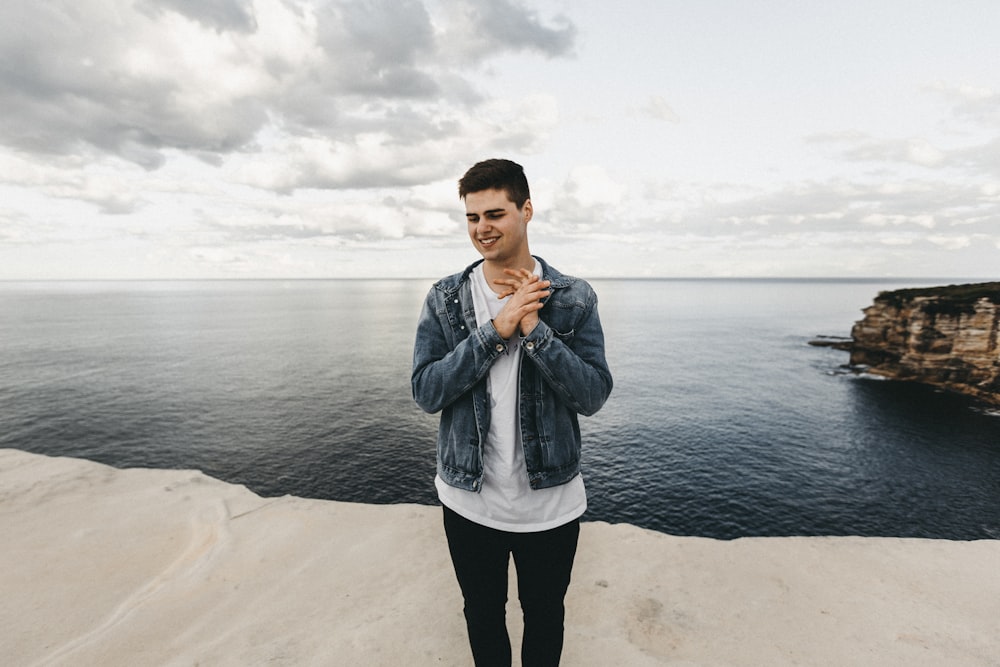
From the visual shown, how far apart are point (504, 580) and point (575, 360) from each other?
1.67 meters

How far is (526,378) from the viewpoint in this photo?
2.88m

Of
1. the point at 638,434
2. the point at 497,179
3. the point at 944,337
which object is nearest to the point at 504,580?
the point at 497,179

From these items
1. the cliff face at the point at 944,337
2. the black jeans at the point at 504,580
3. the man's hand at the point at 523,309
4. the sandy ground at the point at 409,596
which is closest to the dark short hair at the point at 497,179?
the man's hand at the point at 523,309

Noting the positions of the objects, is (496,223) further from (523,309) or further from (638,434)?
(638,434)

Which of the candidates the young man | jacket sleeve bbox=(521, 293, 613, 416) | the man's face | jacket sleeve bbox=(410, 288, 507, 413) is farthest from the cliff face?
jacket sleeve bbox=(410, 288, 507, 413)

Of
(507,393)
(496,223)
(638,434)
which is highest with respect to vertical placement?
(496,223)

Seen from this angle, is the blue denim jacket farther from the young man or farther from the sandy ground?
the sandy ground

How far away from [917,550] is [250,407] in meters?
47.0

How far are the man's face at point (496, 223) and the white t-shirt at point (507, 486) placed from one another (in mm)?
418

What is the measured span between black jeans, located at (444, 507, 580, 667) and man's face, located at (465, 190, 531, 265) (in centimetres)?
171

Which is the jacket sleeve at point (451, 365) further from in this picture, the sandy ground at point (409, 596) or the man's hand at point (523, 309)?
the sandy ground at point (409, 596)

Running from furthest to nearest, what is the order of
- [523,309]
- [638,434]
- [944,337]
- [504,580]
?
1. [944,337]
2. [638,434]
3. [504,580]
4. [523,309]

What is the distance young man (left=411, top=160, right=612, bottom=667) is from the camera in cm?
273

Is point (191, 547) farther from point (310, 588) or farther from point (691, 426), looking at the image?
point (691, 426)
